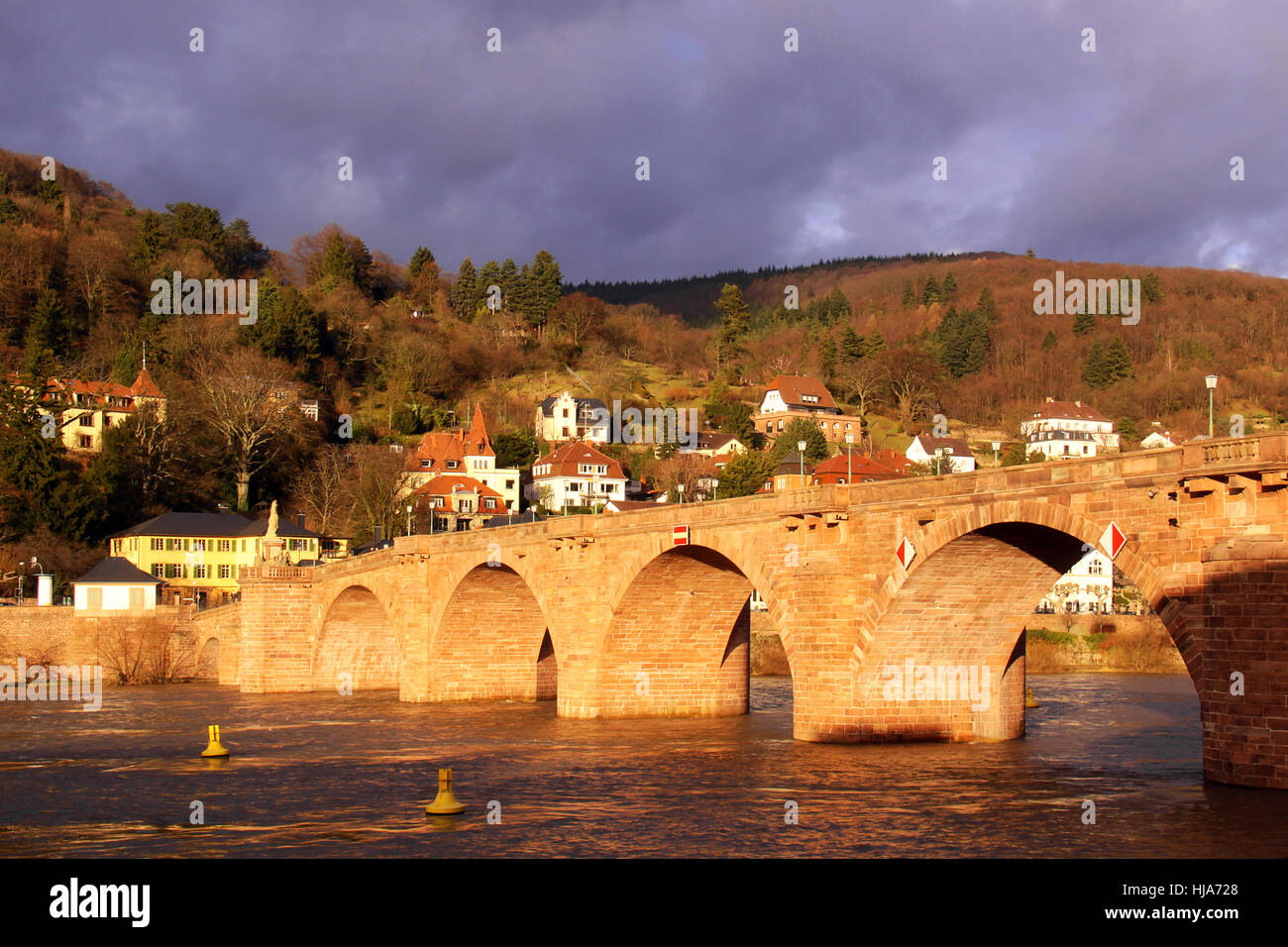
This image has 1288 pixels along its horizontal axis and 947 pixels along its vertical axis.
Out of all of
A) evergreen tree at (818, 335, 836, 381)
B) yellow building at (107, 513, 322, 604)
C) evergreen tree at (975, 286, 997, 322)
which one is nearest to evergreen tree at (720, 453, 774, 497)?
yellow building at (107, 513, 322, 604)

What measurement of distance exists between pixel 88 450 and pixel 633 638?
200 feet

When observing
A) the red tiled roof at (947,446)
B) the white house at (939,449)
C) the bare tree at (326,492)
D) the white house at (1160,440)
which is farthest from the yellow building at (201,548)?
the red tiled roof at (947,446)

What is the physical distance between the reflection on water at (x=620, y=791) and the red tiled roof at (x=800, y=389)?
8157 cm

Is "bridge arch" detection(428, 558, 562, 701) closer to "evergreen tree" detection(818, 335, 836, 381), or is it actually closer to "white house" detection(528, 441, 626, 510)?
"white house" detection(528, 441, 626, 510)

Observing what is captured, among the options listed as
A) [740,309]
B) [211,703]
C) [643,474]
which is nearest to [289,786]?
[211,703]

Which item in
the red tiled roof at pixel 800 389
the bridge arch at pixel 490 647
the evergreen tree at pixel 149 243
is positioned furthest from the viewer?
the red tiled roof at pixel 800 389

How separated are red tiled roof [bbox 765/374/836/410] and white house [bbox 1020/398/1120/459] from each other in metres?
21.4

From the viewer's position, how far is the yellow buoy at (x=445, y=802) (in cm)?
2552

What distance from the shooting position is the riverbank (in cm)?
6906

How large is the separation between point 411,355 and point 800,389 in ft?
120

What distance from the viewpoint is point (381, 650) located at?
60562 mm

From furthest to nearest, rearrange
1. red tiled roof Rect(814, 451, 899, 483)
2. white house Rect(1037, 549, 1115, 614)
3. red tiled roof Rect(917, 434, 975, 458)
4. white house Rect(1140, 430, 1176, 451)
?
red tiled roof Rect(917, 434, 975, 458)
red tiled roof Rect(814, 451, 899, 483)
white house Rect(1037, 549, 1115, 614)
white house Rect(1140, 430, 1176, 451)

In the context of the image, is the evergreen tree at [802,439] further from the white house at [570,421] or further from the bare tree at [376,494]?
the bare tree at [376,494]
